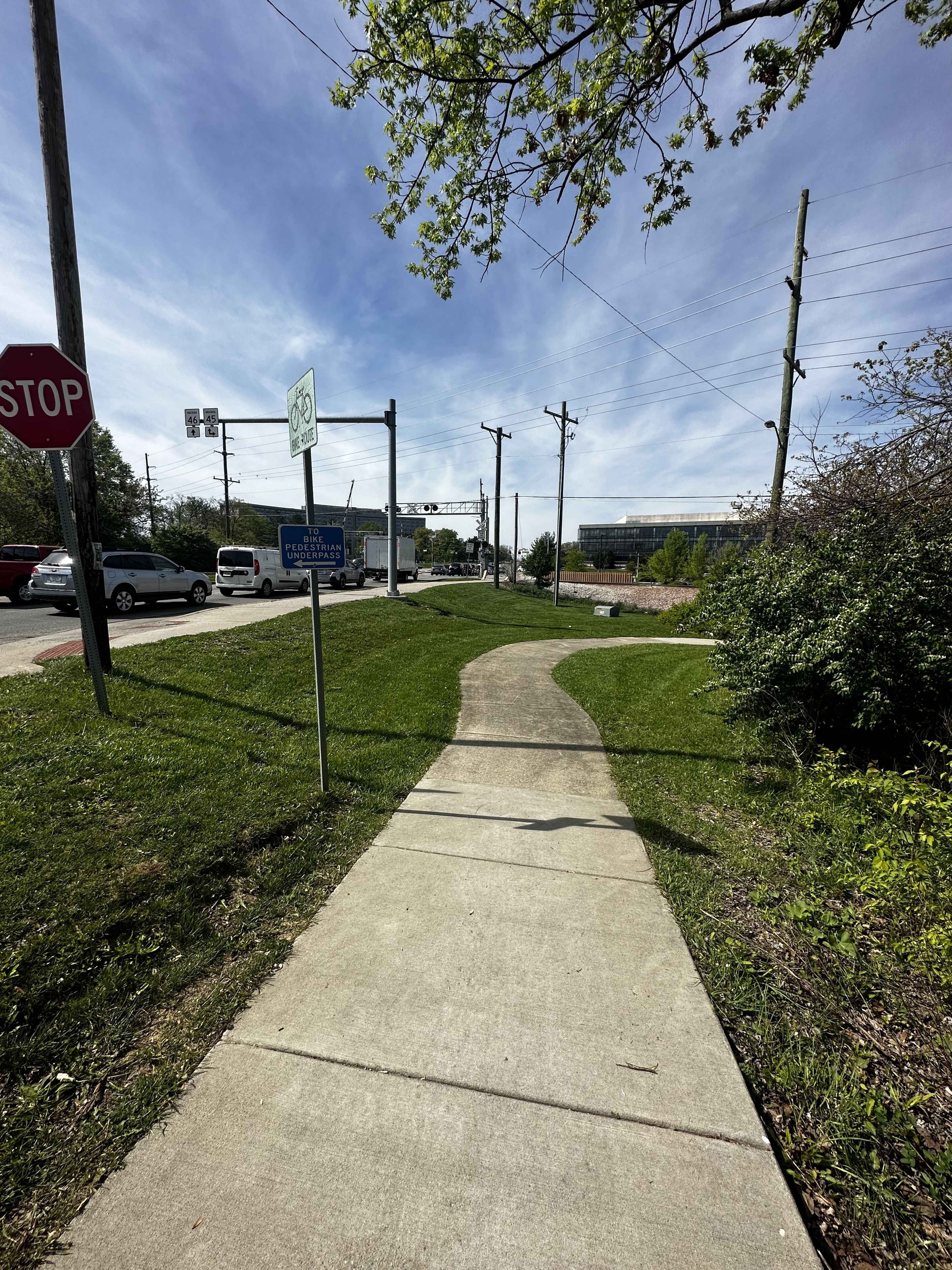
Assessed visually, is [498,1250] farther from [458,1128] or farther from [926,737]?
[926,737]

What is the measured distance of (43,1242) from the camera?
1501mm

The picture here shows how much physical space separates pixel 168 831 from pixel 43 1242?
86.2 inches

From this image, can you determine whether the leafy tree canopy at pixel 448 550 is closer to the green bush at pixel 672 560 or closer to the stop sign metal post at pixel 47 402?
the green bush at pixel 672 560

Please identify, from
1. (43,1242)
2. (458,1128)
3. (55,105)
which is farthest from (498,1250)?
(55,105)

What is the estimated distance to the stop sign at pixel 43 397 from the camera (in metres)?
4.15

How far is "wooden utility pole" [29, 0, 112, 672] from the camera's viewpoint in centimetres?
516

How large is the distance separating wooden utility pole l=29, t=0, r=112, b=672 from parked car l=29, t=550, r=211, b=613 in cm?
737

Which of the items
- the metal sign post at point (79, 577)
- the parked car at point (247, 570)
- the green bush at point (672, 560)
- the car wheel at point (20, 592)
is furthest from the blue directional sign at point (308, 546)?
the green bush at point (672, 560)

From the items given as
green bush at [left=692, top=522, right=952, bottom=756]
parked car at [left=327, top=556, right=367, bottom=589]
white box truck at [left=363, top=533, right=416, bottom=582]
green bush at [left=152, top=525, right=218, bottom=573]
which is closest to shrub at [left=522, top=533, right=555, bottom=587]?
white box truck at [left=363, top=533, right=416, bottom=582]

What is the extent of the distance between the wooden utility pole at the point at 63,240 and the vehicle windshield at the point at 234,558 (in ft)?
49.0

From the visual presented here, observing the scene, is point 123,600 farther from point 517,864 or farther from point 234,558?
point 517,864

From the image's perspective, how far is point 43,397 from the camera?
14.0 feet

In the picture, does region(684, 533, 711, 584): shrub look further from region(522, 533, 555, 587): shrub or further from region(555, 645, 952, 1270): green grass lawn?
region(555, 645, 952, 1270): green grass lawn

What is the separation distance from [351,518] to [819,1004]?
368ft
